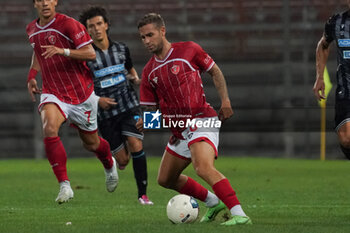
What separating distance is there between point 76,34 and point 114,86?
4.61ft

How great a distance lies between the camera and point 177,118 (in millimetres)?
6465

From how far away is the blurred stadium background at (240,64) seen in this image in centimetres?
1630

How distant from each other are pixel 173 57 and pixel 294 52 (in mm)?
10215

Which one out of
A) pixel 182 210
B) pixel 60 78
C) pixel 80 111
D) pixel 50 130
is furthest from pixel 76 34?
pixel 182 210

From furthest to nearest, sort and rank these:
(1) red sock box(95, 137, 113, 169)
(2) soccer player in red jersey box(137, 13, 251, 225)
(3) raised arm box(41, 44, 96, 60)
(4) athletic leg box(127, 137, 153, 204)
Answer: (1) red sock box(95, 137, 113, 169), (4) athletic leg box(127, 137, 153, 204), (3) raised arm box(41, 44, 96, 60), (2) soccer player in red jersey box(137, 13, 251, 225)

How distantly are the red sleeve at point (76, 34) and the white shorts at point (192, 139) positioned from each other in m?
1.65

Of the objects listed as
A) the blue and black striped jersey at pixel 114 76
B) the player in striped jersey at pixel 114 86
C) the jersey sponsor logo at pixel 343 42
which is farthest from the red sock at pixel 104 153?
the jersey sponsor logo at pixel 343 42

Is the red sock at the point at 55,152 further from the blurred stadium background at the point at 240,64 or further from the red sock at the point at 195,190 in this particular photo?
the blurred stadium background at the point at 240,64

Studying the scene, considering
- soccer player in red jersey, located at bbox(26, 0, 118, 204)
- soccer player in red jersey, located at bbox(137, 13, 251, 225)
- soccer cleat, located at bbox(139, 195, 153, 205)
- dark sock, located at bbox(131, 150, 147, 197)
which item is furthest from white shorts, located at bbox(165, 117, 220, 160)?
dark sock, located at bbox(131, 150, 147, 197)

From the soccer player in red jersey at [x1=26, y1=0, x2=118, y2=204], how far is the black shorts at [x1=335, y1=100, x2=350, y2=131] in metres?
2.21

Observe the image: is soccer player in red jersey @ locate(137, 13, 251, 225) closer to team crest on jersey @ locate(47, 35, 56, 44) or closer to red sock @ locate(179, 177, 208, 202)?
red sock @ locate(179, 177, 208, 202)

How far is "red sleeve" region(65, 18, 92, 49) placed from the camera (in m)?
7.73

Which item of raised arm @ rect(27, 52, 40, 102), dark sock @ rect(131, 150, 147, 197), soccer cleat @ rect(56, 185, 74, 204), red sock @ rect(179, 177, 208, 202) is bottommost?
dark sock @ rect(131, 150, 147, 197)

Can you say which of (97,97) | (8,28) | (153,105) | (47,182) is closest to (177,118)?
(153,105)
